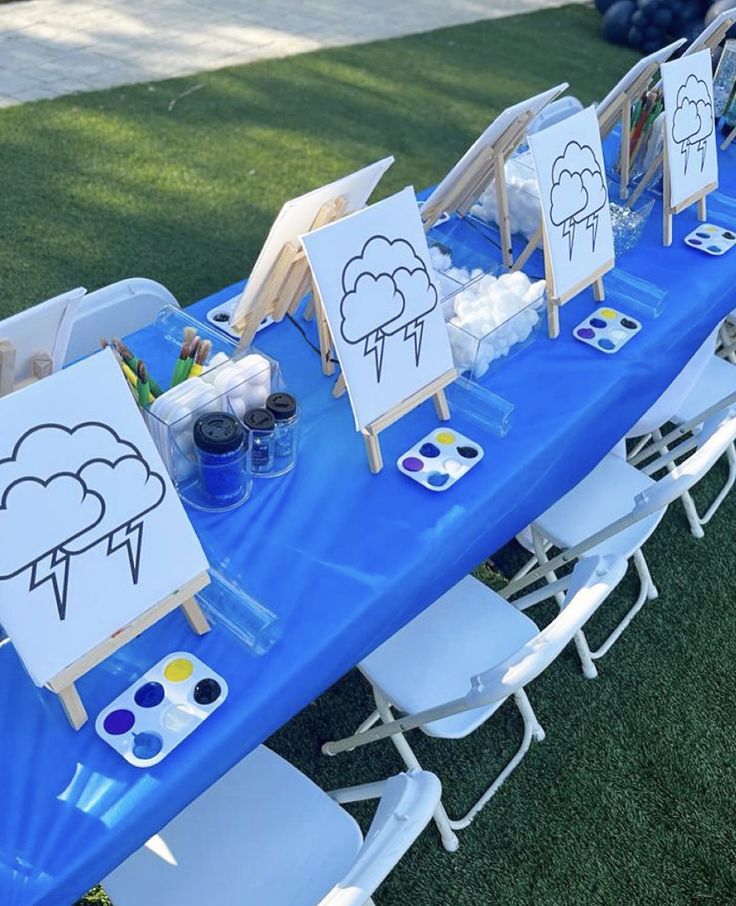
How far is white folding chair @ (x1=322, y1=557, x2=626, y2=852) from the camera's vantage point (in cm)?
155

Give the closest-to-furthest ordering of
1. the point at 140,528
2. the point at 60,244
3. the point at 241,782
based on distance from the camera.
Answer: the point at 140,528 → the point at 241,782 → the point at 60,244

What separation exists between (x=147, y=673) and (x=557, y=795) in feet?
4.02

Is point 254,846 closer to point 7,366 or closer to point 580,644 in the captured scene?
point 7,366

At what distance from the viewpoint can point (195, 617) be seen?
1425mm

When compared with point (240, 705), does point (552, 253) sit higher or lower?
higher

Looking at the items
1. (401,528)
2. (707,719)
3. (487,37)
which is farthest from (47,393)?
(487,37)

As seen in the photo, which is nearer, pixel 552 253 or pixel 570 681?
pixel 552 253

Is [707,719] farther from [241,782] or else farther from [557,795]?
[241,782]

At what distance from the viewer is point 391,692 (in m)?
1.79

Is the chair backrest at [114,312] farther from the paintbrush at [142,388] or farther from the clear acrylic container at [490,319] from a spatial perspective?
the clear acrylic container at [490,319]

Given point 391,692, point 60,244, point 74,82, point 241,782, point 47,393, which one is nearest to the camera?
point 47,393

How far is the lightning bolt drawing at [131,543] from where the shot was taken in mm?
1269

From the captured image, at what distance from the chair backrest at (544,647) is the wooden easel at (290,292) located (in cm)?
79

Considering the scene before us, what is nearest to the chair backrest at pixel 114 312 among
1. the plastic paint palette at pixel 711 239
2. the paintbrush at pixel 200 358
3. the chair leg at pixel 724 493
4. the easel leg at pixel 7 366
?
the paintbrush at pixel 200 358
